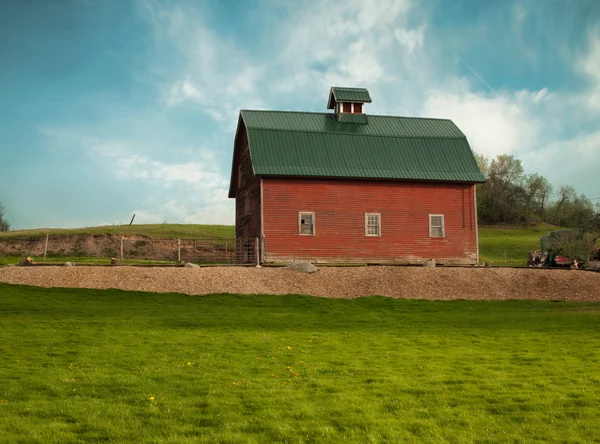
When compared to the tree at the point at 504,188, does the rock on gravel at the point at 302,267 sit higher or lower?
lower

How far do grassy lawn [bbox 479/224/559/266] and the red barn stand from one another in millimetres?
16259

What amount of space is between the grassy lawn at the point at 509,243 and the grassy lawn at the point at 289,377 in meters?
35.5

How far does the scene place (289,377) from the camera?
11211mm

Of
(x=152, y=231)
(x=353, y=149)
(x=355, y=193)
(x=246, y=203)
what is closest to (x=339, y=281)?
(x=355, y=193)

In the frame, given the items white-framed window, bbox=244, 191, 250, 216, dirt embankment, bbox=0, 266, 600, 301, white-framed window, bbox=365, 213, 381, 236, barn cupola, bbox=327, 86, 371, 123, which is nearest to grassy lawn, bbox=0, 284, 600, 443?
dirt embankment, bbox=0, 266, 600, 301

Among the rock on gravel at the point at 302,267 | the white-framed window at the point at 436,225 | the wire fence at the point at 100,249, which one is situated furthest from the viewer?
the wire fence at the point at 100,249

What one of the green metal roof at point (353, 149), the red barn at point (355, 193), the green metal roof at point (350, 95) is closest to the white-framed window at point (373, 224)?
the red barn at point (355, 193)

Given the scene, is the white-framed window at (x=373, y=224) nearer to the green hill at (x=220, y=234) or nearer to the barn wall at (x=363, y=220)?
the barn wall at (x=363, y=220)

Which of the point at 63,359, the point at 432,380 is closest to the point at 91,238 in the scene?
the point at 63,359

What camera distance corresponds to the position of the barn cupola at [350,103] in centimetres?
3806

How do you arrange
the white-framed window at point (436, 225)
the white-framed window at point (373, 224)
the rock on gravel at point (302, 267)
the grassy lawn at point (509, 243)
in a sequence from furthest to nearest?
the grassy lawn at point (509, 243) < the white-framed window at point (436, 225) < the white-framed window at point (373, 224) < the rock on gravel at point (302, 267)

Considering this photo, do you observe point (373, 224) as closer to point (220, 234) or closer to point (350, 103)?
point (350, 103)

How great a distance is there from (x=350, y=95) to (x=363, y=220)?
871 centimetres

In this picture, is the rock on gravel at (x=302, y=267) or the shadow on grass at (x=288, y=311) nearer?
the shadow on grass at (x=288, y=311)
